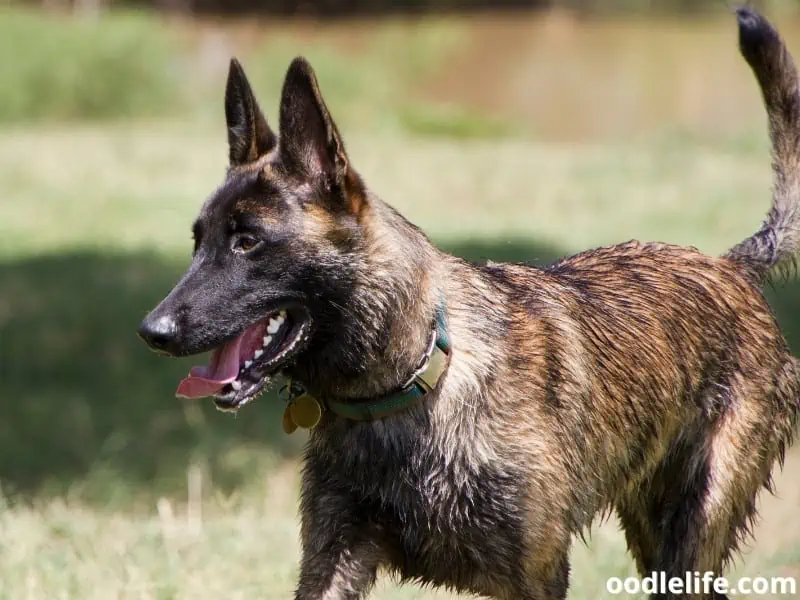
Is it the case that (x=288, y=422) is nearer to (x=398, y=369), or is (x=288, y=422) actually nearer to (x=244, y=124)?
(x=398, y=369)

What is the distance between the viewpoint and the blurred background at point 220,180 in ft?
19.6

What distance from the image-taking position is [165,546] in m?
5.51

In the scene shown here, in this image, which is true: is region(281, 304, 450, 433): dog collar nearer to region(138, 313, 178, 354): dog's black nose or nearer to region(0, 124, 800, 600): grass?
region(138, 313, 178, 354): dog's black nose

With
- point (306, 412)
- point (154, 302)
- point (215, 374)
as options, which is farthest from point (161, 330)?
point (154, 302)

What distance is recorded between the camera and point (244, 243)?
146 inches

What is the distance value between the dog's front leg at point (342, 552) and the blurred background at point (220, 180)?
116cm

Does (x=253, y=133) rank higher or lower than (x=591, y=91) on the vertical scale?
higher

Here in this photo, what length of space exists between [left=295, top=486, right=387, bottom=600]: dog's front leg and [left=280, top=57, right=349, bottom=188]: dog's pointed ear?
3.30 ft

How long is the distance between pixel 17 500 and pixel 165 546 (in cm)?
165

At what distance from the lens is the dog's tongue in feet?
12.2

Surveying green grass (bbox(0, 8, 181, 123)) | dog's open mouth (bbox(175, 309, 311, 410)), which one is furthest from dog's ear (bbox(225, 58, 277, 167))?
green grass (bbox(0, 8, 181, 123))

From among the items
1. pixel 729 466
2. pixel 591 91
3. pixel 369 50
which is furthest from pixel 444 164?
pixel 729 466

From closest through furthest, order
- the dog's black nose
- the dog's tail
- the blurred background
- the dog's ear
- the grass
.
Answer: the dog's black nose, the dog's ear, the dog's tail, the grass, the blurred background

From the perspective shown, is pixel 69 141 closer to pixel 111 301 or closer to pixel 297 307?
pixel 111 301
